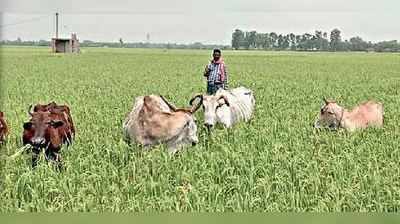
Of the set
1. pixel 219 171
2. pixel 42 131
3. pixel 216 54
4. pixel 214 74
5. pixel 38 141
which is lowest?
pixel 219 171

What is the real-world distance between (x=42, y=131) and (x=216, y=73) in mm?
3972

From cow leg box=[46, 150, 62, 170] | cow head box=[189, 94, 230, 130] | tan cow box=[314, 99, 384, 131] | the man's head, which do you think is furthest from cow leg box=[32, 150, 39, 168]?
tan cow box=[314, 99, 384, 131]

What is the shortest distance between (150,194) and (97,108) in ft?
19.0

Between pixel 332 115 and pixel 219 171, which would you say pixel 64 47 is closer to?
pixel 332 115

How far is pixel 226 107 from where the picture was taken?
9.30 metres

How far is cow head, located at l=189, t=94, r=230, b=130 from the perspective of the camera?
336 inches

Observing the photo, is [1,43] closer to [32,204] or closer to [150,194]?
[32,204]

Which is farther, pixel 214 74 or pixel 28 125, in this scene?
pixel 214 74

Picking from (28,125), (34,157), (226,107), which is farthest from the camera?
(226,107)

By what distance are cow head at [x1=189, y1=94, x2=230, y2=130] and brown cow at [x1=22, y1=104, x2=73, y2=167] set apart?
2.15 metres

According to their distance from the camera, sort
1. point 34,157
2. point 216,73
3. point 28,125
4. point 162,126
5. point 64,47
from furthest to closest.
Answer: point 64,47 → point 216,73 → point 162,126 → point 34,157 → point 28,125

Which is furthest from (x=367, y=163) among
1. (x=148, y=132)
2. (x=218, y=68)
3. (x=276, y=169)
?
(x=218, y=68)

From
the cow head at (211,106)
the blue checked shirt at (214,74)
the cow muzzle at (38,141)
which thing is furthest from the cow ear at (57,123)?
the blue checked shirt at (214,74)

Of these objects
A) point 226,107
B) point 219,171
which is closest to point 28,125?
point 219,171
